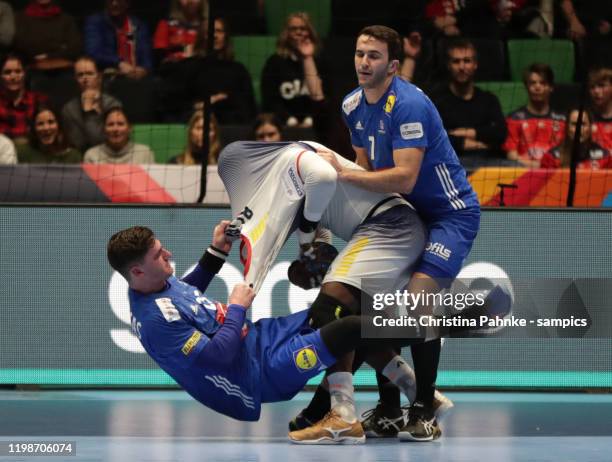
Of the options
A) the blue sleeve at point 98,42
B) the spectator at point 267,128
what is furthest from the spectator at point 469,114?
the blue sleeve at point 98,42

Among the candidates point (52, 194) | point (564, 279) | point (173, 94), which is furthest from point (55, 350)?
point (564, 279)

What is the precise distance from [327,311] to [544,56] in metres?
5.10

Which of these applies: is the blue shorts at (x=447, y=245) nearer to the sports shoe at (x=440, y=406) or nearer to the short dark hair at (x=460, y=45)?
the sports shoe at (x=440, y=406)

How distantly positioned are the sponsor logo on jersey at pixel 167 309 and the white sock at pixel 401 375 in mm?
1179

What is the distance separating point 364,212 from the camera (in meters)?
6.47

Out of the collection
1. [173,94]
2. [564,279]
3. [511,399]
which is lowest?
[511,399]

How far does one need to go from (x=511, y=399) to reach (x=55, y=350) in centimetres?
297

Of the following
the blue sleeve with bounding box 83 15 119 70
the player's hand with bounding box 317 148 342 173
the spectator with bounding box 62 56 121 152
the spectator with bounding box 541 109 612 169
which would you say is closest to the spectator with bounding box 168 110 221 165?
the spectator with bounding box 62 56 121 152

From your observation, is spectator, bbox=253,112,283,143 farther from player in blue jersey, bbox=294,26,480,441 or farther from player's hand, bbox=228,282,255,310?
player's hand, bbox=228,282,255,310

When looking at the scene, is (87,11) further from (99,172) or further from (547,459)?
(547,459)

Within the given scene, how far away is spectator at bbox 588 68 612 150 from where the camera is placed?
9.44 m

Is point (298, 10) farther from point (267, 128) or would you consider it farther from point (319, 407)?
point (319, 407)

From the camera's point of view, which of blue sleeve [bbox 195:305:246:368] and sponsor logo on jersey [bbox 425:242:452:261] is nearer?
blue sleeve [bbox 195:305:246:368]

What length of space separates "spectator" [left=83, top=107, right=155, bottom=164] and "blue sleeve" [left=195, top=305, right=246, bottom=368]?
341 centimetres
